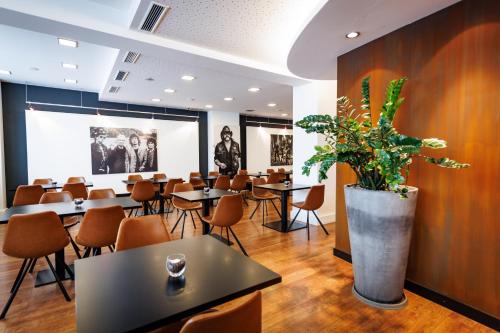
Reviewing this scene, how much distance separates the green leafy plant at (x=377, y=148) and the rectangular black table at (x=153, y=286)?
1.10m

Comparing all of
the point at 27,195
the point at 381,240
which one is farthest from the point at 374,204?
the point at 27,195

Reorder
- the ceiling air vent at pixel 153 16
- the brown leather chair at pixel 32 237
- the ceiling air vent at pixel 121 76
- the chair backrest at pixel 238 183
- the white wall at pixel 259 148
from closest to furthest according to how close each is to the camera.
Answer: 1. the brown leather chair at pixel 32 237
2. the ceiling air vent at pixel 153 16
3. the ceiling air vent at pixel 121 76
4. the chair backrest at pixel 238 183
5. the white wall at pixel 259 148

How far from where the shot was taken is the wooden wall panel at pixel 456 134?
199cm

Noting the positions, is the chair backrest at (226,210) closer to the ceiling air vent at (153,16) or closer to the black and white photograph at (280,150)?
the ceiling air vent at (153,16)

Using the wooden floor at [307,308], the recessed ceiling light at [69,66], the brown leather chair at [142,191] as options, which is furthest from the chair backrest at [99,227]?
the recessed ceiling light at [69,66]

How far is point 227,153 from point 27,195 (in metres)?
5.49

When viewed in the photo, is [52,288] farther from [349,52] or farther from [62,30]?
[349,52]

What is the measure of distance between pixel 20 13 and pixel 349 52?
3396 millimetres

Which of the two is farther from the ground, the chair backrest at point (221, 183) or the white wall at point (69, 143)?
the white wall at point (69, 143)

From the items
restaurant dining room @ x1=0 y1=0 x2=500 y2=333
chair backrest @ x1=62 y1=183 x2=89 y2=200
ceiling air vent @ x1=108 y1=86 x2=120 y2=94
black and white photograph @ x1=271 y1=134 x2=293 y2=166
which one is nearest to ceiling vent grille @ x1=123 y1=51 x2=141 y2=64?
restaurant dining room @ x1=0 y1=0 x2=500 y2=333

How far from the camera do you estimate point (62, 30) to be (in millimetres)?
2740

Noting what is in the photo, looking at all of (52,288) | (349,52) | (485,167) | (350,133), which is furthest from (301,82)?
(52,288)

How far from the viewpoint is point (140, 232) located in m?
2.14

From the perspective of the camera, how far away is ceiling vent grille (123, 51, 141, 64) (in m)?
3.68
